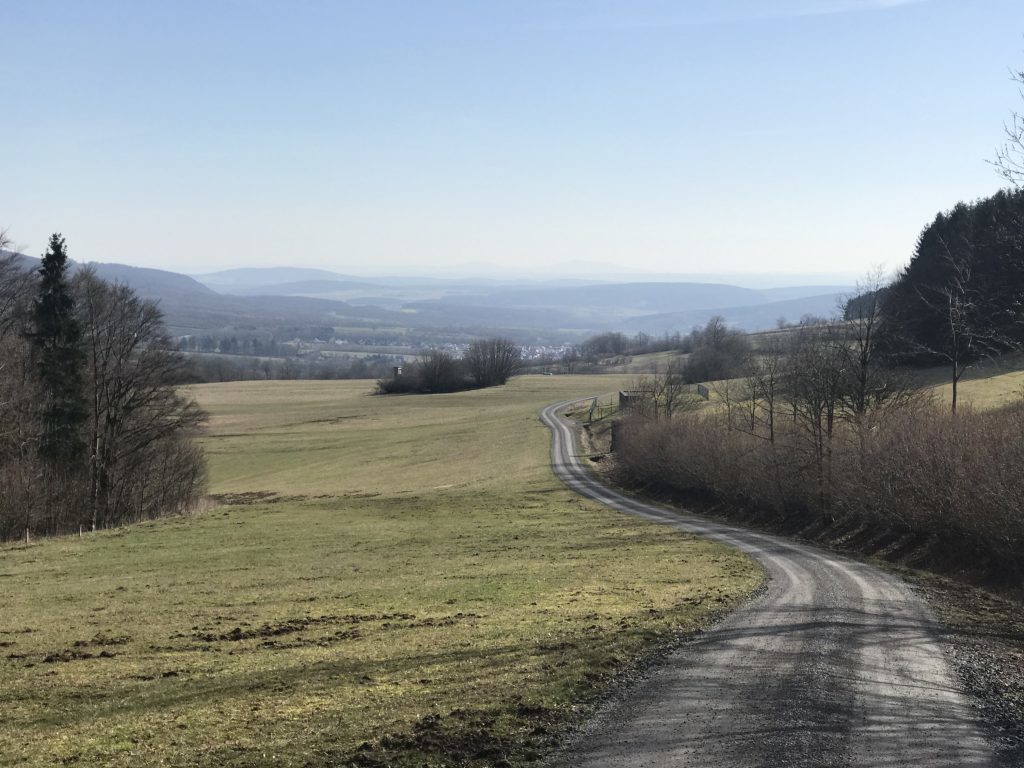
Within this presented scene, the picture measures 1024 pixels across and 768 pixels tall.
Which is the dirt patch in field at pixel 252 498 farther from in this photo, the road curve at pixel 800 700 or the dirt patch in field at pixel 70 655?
the road curve at pixel 800 700

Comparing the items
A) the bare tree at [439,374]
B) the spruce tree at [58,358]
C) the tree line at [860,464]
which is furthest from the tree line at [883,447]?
the bare tree at [439,374]

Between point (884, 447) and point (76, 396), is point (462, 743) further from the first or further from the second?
point (76, 396)

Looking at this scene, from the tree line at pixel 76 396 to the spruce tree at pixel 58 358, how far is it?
50 mm

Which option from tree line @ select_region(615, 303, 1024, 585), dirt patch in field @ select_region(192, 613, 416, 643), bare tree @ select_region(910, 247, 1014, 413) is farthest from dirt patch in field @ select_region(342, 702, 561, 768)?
tree line @ select_region(615, 303, 1024, 585)

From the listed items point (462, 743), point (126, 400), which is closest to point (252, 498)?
point (126, 400)

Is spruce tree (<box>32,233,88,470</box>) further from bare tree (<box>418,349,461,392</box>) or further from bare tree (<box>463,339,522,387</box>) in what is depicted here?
bare tree (<box>463,339,522,387</box>)

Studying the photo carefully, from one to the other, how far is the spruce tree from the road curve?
119 ft

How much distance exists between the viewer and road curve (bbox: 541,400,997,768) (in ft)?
31.7

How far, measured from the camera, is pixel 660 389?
74.3 m

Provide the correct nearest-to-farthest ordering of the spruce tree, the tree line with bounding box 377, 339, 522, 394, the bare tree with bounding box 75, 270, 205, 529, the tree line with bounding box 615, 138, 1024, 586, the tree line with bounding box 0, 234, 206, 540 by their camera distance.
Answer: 1. the tree line with bounding box 615, 138, 1024, 586
2. the tree line with bounding box 0, 234, 206, 540
3. the spruce tree
4. the bare tree with bounding box 75, 270, 205, 529
5. the tree line with bounding box 377, 339, 522, 394

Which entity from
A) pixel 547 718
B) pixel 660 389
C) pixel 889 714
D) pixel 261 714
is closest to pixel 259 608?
pixel 261 714

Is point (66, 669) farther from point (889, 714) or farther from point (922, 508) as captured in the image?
point (922, 508)

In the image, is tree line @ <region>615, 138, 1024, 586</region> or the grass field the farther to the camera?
tree line @ <region>615, 138, 1024, 586</region>

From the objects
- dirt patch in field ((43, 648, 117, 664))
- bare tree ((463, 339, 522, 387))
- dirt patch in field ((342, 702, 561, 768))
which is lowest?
dirt patch in field ((43, 648, 117, 664))
